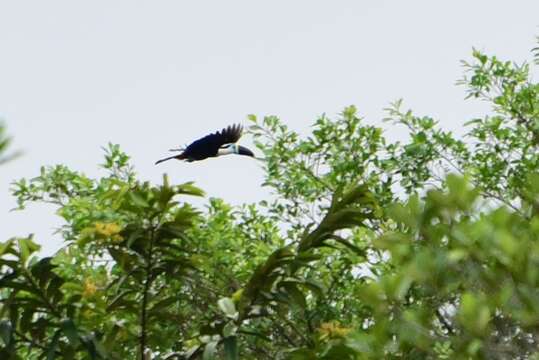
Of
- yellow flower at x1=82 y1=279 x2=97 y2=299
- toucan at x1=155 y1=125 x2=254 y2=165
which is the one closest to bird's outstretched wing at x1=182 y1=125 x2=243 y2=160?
toucan at x1=155 y1=125 x2=254 y2=165

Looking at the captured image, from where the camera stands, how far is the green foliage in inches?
157

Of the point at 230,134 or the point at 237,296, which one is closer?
the point at 237,296

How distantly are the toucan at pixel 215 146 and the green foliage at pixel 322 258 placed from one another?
500 mm

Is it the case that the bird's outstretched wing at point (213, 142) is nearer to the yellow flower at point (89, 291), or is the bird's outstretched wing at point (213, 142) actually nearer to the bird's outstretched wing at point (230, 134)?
the bird's outstretched wing at point (230, 134)

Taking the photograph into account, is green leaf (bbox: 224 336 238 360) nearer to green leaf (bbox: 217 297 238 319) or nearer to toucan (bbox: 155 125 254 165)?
green leaf (bbox: 217 297 238 319)

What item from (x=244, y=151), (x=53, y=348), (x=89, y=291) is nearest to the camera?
(x=53, y=348)

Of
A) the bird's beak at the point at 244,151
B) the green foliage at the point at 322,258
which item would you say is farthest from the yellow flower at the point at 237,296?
the bird's beak at the point at 244,151

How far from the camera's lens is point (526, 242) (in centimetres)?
391

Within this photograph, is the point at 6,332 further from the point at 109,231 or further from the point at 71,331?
the point at 109,231

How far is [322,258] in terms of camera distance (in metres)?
7.23

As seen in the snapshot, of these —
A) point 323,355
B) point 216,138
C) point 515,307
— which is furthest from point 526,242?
point 216,138

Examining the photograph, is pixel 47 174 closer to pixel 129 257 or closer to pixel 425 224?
pixel 129 257

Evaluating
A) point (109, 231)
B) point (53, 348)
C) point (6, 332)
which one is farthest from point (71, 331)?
point (109, 231)

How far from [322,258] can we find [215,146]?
529 centimetres
